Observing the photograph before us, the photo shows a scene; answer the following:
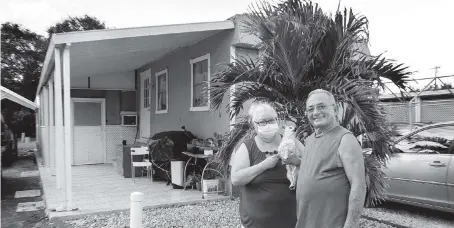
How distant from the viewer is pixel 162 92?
11.1 metres

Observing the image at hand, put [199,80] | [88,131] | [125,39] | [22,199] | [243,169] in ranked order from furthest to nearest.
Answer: [88,131] → [199,80] → [22,199] → [125,39] → [243,169]

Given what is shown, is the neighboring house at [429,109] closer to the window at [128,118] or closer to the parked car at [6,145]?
the window at [128,118]

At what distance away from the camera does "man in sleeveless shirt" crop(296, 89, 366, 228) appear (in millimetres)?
2158

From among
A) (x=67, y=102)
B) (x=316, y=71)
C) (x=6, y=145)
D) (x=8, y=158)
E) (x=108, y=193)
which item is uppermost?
(x=316, y=71)

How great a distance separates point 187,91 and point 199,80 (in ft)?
2.02

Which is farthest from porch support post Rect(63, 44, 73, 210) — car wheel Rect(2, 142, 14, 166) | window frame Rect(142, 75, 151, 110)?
car wheel Rect(2, 142, 14, 166)

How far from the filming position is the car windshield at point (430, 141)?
5.64m

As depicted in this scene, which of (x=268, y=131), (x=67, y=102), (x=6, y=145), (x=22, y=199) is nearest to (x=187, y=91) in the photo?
(x=67, y=102)

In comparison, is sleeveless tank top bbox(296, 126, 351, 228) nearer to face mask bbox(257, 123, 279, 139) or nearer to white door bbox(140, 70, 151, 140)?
face mask bbox(257, 123, 279, 139)

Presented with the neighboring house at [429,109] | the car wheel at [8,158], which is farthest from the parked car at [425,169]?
the car wheel at [8,158]

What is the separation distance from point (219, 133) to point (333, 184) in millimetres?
5598

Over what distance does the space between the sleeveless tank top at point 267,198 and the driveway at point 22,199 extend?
4.24 metres

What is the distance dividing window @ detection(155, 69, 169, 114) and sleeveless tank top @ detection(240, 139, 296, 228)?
26.4 feet

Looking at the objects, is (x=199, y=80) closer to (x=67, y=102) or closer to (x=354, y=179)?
(x=67, y=102)
